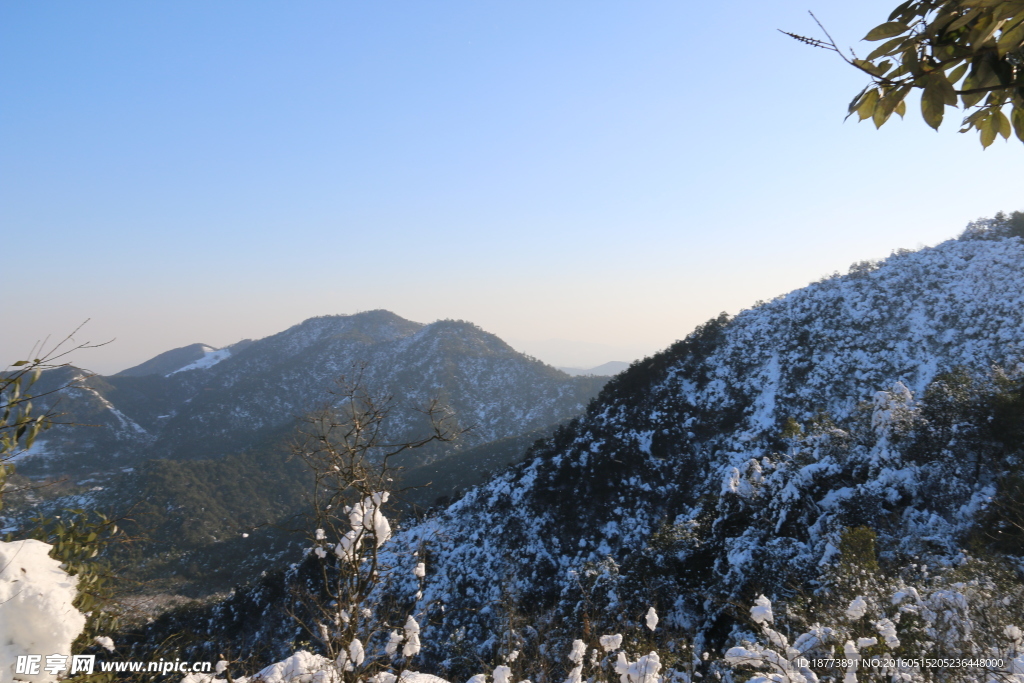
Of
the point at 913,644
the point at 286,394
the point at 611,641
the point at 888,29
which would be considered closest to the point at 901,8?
the point at 888,29

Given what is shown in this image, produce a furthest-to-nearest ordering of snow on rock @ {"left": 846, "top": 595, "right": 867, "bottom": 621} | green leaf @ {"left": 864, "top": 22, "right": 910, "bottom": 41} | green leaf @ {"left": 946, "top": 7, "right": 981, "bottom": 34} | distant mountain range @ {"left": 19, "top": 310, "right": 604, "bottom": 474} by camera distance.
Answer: distant mountain range @ {"left": 19, "top": 310, "right": 604, "bottom": 474} → snow on rock @ {"left": 846, "top": 595, "right": 867, "bottom": 621} → green leaf @ {"left": 864, "top": 22, "right": 910, "bottom": 41} → green leaf @ {"left": 946, "top": 7, "right": 981, "bottom": 34}

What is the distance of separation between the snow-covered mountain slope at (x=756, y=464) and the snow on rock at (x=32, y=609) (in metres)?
2.53

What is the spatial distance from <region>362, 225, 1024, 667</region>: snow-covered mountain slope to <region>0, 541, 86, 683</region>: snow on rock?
2.53 m

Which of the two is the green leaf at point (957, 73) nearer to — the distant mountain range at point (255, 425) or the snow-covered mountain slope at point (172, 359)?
the distant mountain range at point (255, 425)

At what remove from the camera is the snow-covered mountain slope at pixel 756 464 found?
8.51m

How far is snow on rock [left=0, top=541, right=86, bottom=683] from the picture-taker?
235cm

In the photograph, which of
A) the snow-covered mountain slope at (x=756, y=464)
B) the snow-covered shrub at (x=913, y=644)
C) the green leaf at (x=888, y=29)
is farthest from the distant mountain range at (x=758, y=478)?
the green leaf at (x=888, y=29)

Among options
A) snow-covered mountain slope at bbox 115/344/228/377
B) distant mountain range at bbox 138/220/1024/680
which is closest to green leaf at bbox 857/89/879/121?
distant mountain range at bbox 138/220/1024/680

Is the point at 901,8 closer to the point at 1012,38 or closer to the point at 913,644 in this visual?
the point at 1012,38

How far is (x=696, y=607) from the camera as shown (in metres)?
8.85

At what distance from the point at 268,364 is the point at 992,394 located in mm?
100496

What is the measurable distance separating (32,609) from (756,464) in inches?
529

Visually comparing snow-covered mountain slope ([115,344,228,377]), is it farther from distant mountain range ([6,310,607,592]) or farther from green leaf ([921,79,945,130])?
green leaf ([921,79,945,130])

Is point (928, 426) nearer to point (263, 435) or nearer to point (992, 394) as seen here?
point (992, 394)
